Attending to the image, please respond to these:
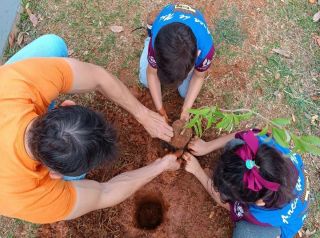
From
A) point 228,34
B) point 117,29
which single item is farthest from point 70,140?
point 228,34

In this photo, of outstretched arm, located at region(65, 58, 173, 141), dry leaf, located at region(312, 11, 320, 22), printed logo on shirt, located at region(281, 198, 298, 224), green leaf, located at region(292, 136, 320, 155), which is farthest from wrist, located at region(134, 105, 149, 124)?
dry leaf, located at region(312, 11, 320, 22)

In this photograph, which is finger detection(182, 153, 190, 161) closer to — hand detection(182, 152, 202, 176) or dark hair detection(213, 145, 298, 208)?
hand detection(182, 152, 202, 176)

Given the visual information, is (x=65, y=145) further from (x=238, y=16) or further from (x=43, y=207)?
(x=238, y=16)

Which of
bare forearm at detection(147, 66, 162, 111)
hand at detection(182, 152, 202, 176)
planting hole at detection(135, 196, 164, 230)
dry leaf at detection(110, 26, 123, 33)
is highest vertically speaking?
dry leaf at detection(110, 26, 123, 33)

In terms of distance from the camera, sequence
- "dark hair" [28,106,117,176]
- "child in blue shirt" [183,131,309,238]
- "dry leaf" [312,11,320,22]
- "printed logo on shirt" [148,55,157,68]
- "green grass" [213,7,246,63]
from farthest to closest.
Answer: "dry leaf" [312,11,320,22]
"green grass" [213,7,246,63]
"printed logo on shirt" [148,55,157,68]
"child in blue shirt" [183,131,309,238]
"dark hair" [28,106,117,176]

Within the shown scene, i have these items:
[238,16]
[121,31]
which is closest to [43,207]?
[121,31]

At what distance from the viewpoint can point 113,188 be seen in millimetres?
1821

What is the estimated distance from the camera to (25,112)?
1.50m

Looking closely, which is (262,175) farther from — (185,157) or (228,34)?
(228,34)

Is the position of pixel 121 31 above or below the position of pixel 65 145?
below

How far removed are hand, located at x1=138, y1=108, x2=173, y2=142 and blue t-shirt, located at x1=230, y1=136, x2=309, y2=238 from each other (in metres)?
0.50

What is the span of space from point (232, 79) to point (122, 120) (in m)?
0.74

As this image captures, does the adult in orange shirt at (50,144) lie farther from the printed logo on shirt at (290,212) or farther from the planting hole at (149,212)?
the printed logo on shirt at (290,212)

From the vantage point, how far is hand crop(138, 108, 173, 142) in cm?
201
